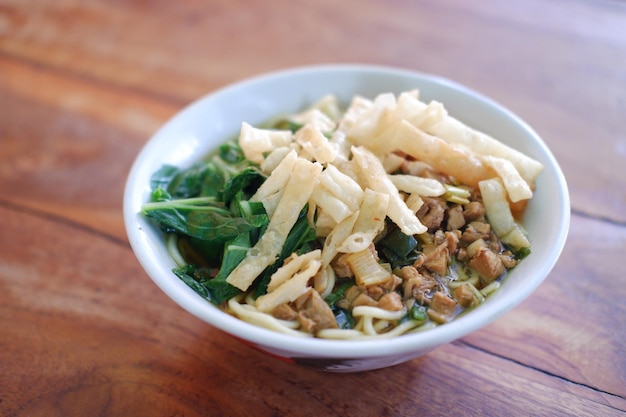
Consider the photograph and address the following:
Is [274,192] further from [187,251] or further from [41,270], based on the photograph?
[41,270]

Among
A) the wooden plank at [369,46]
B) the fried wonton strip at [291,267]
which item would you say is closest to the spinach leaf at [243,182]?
the fried wonton strip at [291,267]

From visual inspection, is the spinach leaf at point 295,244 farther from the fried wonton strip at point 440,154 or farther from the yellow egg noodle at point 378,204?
the fried wonton strip at point 440,154

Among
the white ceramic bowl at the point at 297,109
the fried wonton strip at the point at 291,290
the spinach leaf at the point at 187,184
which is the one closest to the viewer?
the white ceramic bowl at the point at 297,109

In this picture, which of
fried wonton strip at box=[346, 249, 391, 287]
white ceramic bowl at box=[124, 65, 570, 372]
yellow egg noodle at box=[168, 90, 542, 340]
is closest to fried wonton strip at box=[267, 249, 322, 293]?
yellow egg noodle at box=[168, 90, 542, 340]

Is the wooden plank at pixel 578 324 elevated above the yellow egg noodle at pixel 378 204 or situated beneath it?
situated beneath

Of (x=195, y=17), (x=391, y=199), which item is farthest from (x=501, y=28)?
(x=391, y=199)

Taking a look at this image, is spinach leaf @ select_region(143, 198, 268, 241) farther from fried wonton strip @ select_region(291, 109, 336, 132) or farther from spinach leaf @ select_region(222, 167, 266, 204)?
fried wonton strip @ select_region(291, 109, 336, 132)
